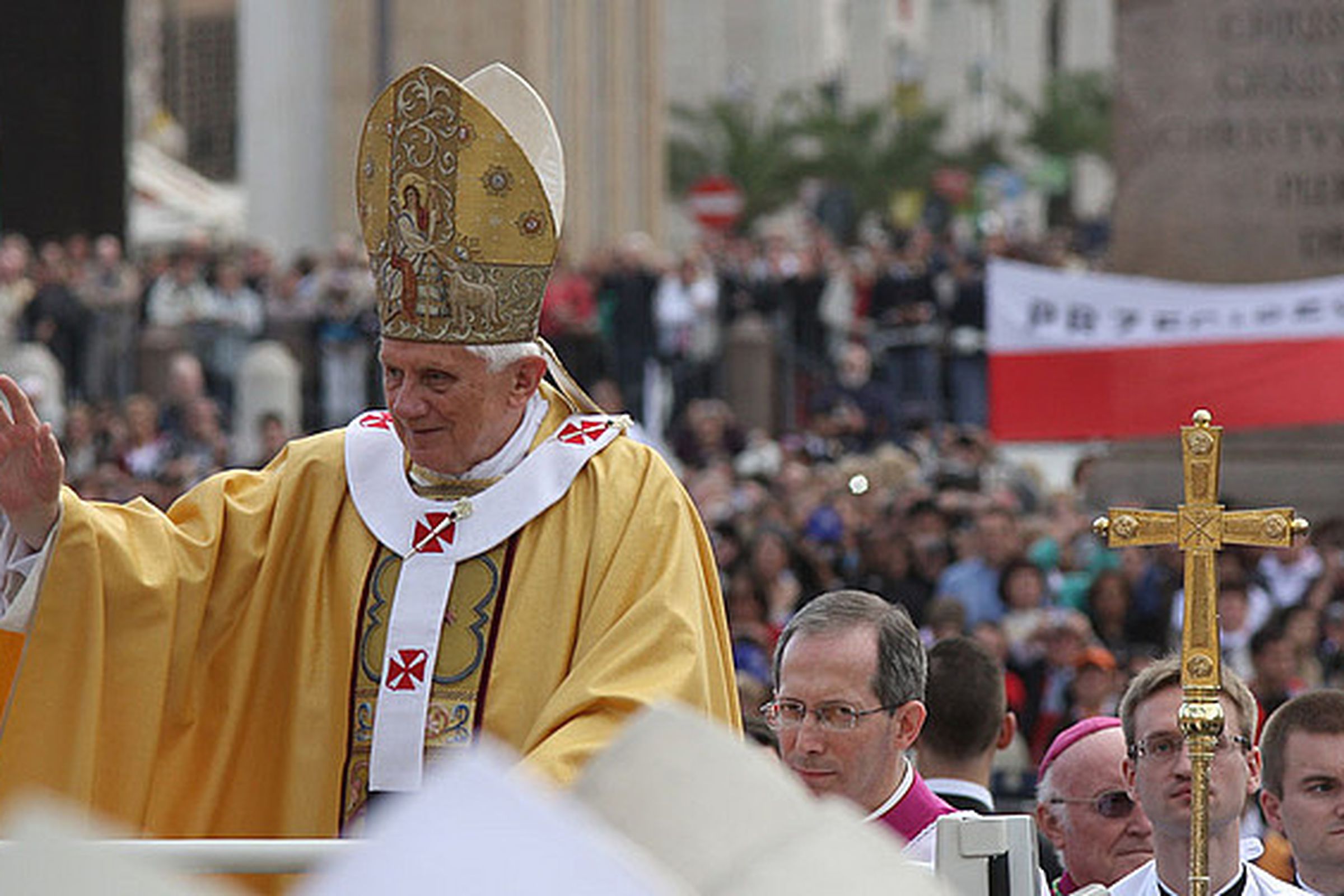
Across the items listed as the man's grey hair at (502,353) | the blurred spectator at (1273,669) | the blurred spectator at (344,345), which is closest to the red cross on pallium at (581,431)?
the man's grey hair at (502,353)

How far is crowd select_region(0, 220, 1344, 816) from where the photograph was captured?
1150 cm

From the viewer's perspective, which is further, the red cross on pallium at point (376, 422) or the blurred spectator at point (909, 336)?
the blurred spectator at point (909, 336)

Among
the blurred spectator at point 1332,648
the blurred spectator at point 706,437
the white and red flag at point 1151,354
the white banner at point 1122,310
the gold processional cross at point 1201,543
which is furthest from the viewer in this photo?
the blurred spectator at point 706,437

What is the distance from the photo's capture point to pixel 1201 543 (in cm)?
408

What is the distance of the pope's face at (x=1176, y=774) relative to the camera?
4.58m

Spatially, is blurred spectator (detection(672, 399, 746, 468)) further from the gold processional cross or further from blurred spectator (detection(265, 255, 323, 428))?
the gold processional cross

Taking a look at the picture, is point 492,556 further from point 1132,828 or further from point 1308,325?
point 1308,325

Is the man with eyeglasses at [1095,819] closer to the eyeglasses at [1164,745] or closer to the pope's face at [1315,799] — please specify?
the pope's face at [1315,799]

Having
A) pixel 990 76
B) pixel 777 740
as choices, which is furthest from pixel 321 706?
pixel 990 76

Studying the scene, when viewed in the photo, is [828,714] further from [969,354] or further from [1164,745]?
[969,354]

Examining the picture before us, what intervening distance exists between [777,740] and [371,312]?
58.6 ft

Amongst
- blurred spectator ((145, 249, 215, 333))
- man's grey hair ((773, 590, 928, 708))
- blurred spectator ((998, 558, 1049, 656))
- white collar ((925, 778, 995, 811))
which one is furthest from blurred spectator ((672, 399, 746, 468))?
man's grey hair ((773, 590, 928, 708))

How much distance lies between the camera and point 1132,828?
5.23m

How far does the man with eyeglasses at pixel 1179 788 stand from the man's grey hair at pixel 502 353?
1.15 meters
